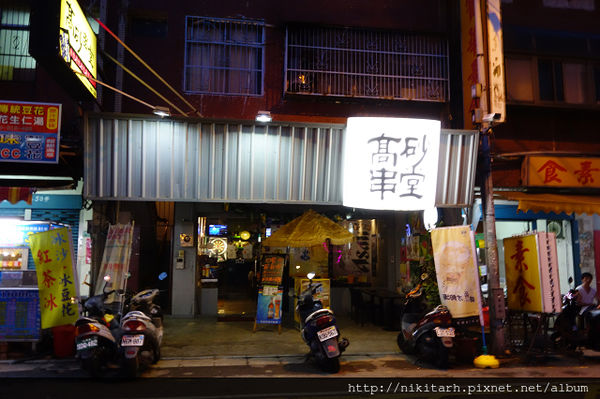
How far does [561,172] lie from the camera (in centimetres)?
1079

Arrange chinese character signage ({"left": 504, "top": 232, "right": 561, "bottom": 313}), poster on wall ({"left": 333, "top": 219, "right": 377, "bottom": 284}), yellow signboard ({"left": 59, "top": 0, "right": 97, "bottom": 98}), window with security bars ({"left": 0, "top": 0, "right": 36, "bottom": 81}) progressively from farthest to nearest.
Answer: poster on wall ({"left": 333, "top": 219, "right": 377, "bottom": 284}) → window with security bars ({"left": 0, "top": 0, "right": 36, "bottom": 81}) → chinese character signage ({"left": 504, "top": 232, "right": 561, "bottom": 313}) → yellow signboard ({"left": 59, "top": 0, "right": 97, "bottom": 98})

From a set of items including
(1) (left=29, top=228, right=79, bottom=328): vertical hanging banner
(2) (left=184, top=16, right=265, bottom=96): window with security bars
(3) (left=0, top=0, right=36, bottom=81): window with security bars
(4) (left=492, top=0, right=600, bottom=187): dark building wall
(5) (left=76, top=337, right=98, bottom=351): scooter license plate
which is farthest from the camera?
(4) (left=492, top=0, right=600, bottom=187): dark building wall

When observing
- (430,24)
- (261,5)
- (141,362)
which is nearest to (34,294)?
(141,362)

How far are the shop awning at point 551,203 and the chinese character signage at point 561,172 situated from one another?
43 cm

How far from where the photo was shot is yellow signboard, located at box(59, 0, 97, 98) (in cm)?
673

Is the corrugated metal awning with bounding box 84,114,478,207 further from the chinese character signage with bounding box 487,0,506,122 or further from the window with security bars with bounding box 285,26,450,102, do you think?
the window with security bars with bounding box 285,26,450,102

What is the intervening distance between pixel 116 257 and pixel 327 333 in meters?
4.59

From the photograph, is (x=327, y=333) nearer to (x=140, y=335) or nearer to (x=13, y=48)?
(x=140, y=335)

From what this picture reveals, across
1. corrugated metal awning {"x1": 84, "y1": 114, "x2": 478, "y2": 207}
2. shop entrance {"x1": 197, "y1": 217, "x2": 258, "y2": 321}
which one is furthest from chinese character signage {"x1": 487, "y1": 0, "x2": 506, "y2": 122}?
shop entrance {"x1": 197, "y1": 217, "x2": 258, "y2": 321}

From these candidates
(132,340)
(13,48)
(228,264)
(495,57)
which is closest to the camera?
(132,340)

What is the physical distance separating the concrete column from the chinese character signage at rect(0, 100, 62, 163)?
4.61 meters

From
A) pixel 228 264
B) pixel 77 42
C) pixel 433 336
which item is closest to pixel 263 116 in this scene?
pixel 77 42

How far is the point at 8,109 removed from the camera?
8.72 m

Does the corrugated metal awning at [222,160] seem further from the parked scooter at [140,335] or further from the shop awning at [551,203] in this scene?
the parked scooter at [140,335]
